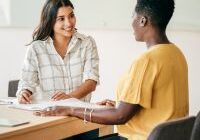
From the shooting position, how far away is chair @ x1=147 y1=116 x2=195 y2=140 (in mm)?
1429

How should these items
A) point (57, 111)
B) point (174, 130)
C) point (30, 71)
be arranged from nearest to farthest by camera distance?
point (174, 130), point (57, 111), point (30, 71)

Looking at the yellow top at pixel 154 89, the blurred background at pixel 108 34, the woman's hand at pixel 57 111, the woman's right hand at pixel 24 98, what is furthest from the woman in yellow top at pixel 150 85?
the blurred background at pixel 108 34

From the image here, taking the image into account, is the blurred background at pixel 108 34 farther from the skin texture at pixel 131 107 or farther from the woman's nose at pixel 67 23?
the skin texture at pixel 131 107

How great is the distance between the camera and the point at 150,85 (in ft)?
5.63

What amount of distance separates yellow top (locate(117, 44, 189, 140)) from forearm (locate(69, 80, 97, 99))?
0.67 metres

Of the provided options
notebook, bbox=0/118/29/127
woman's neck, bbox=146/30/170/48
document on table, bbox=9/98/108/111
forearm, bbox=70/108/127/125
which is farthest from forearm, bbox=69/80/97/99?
woman's neck, bbox=146/30/170/48

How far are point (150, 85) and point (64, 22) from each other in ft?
Answer: 3.47

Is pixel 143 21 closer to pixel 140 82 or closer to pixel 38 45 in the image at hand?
pixel 140 82

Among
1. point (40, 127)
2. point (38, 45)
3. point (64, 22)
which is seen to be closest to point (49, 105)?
point (40, 127)

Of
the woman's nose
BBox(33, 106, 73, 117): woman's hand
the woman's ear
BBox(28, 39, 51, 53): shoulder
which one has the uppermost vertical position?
the woman's nose

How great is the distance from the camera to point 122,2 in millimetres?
3715

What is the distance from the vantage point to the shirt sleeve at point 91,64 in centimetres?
261

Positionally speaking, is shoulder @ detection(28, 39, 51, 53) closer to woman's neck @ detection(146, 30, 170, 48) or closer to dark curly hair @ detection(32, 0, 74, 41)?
dark curly hair @ detection(32, 0, 74, 41)

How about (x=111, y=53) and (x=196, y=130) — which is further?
(x=111, y=53)
